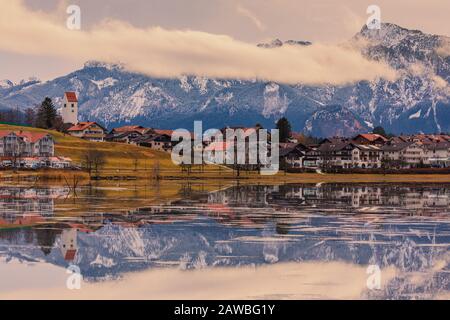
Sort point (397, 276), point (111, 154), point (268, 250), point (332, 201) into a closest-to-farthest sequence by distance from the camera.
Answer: point (397, 276), point (268, 250), point (332, 201), point (111, 154)

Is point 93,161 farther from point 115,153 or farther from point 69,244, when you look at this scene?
point 69,244

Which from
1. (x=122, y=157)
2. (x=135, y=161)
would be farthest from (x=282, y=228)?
(x=122, y=157)

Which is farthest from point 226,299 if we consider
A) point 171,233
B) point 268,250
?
point 171,233

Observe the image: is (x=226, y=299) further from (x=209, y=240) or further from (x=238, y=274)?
(x=209, y=240)

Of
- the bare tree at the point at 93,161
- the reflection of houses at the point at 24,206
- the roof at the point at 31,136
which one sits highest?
the roof at the point at 31,136

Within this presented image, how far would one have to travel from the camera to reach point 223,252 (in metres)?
36.4

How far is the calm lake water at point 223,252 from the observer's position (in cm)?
2783

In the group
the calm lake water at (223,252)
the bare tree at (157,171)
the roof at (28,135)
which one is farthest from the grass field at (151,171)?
the calm lake water at (223,252)

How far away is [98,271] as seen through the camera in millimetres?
31203

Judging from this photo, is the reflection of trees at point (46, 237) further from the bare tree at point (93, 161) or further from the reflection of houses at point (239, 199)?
the bare tree at point (93, 161)

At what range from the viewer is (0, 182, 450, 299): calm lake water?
27828 millimetres

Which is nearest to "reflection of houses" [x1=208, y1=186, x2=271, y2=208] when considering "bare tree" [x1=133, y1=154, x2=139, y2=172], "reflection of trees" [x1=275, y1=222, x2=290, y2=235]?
"reflection of trees" [x1=275, y1=222, x2=290, y2=235]

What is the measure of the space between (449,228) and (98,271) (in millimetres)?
23325
